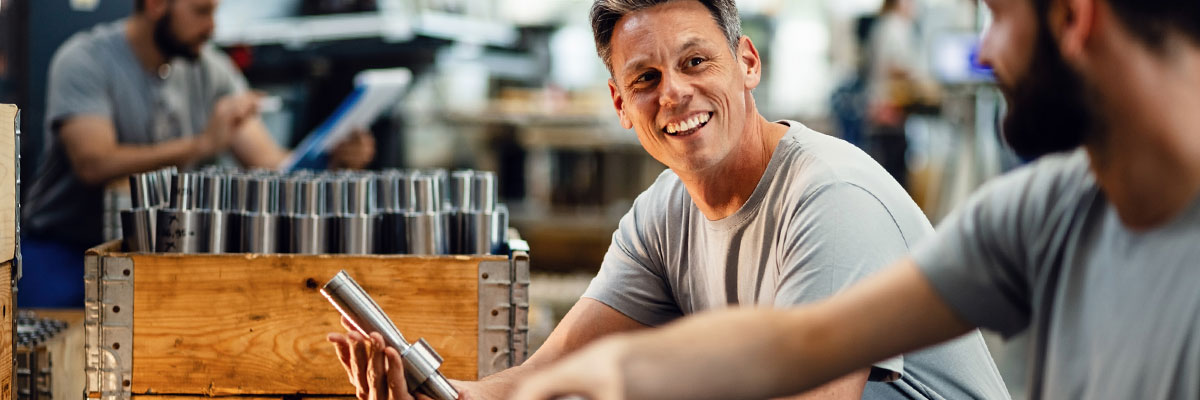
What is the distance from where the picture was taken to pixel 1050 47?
0.88 metres

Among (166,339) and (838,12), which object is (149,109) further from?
(838,12)

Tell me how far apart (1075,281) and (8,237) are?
1593 mm

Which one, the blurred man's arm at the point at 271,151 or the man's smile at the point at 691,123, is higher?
the man's smile at the point at 691,123

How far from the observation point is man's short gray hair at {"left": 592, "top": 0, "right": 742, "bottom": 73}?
1831 millimetres

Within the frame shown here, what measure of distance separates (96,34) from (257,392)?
2.28m

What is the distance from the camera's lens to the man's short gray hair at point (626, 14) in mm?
1831

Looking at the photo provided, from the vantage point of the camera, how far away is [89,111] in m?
3.45

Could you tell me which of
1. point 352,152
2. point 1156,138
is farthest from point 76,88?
point 1156,138

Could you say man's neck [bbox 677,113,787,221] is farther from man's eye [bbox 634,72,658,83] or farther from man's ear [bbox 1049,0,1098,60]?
man's ear [bbox 1049,0,1098,60]

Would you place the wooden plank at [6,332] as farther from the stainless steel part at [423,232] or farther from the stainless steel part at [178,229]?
the stainless steel part at [423,232]

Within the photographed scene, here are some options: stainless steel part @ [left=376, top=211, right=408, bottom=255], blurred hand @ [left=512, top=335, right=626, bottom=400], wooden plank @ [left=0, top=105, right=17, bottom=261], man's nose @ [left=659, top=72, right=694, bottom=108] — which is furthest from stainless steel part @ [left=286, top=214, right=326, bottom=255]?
blurred hand @ [left=512, top=335, right=626, bottom=400]

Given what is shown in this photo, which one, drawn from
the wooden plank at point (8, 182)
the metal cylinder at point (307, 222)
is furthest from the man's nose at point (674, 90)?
the wooden plank at point (8, 182)

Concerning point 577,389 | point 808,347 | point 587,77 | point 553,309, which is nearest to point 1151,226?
point 808,347

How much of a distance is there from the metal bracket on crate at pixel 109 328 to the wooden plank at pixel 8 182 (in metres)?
0.13
